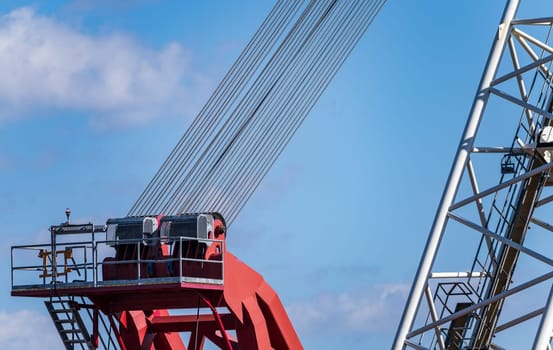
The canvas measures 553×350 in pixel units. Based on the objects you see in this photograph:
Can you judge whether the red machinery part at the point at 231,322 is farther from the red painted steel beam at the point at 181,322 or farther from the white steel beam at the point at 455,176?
the white steel beam at the point at 455,176

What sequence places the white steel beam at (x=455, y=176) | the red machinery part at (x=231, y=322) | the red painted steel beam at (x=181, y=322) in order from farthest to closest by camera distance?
the red painted steel beam at (x=181, y=322)
the red machinery part at (x=231, y=322)
the white steel beam at (x=455, y=176)

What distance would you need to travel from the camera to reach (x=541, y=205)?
99.2 feet

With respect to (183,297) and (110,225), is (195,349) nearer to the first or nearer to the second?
(183,297)

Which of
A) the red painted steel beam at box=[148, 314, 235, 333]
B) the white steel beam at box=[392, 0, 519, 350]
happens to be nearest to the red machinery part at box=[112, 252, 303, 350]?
the red painted steel beam at box=[148, 314, 235, 333]

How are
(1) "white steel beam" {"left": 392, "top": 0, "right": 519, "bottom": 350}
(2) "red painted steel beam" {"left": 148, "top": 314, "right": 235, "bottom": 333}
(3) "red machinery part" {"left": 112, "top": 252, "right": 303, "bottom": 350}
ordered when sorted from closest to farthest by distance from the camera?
(1) "white steel beam" {"left": 392, "top": 0, "right": 519, "bottom": 350} < (3) "red machinery part" {"left": 112, "top": 252, "right": 303, "bottom": 350} < (2) "red painted steel beam" {"left": 148, "top": 314, "right": 235, "bottom": 333}

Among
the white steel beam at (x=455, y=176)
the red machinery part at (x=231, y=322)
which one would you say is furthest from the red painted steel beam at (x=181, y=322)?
the white steel beam at (x=455, y=176)

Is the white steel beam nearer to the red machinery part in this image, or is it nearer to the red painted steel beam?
the red machinery part

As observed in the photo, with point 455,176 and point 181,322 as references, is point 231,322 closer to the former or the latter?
point 181,322

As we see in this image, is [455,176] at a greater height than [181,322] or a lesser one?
lesser

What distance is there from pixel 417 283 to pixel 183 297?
749 cm

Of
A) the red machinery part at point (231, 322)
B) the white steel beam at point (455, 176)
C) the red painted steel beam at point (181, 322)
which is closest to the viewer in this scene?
the white steel beam at point (455, 176)

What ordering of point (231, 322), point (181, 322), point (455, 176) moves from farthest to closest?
point (181, 322) < point (231, 322) < point (455, 176)

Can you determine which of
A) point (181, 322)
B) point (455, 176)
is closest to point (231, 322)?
point (181, 322)

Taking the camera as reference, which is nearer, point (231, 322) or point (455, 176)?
point (455, 176)
